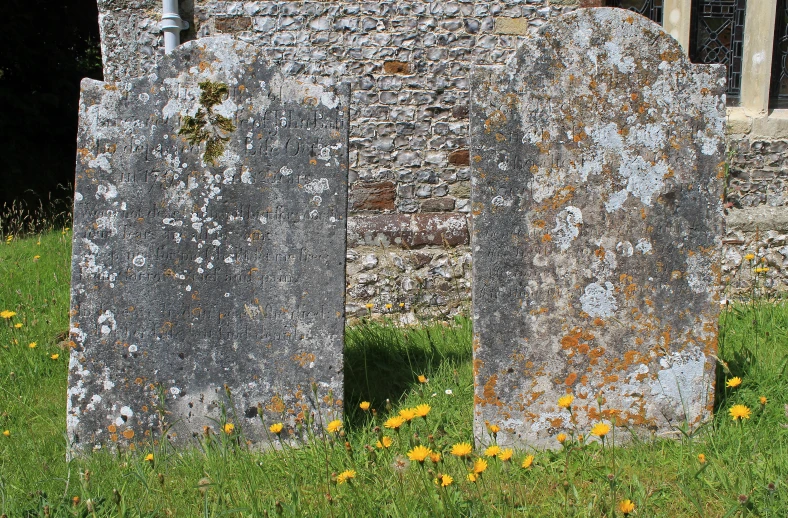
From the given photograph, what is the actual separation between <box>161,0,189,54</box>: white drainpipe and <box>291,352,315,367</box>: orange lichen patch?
307cm

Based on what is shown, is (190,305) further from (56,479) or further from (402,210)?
(402,210)

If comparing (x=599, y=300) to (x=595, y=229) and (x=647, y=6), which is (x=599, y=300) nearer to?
(x=595, y=229)

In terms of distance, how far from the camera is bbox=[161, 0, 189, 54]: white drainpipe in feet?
15.9

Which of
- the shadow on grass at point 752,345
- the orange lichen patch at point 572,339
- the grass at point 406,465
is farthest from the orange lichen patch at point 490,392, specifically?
the shadow on grass at point 752,345

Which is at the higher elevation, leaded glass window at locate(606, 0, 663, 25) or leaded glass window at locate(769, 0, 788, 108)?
leaded glass window at locate(606, 0, 663, 25)

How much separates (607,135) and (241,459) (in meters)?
2.16

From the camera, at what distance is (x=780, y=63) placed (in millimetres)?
5633

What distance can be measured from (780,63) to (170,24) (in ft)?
17.3

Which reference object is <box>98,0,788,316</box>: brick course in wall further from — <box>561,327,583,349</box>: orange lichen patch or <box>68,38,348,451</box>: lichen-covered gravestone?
<box>561,327,583,349</box>: orange lichen patch

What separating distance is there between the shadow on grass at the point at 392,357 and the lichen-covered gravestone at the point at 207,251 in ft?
1.47

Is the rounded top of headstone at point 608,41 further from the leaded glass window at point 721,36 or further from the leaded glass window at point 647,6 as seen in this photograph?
the leaded glass window at point 721,36

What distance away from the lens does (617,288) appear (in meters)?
2.87

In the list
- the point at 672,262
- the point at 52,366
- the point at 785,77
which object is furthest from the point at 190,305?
the point at 785,77

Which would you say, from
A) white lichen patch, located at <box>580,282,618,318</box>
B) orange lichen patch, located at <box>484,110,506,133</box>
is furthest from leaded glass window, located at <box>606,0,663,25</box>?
white lichen patch, located at <box>580,282,618,318</box>
